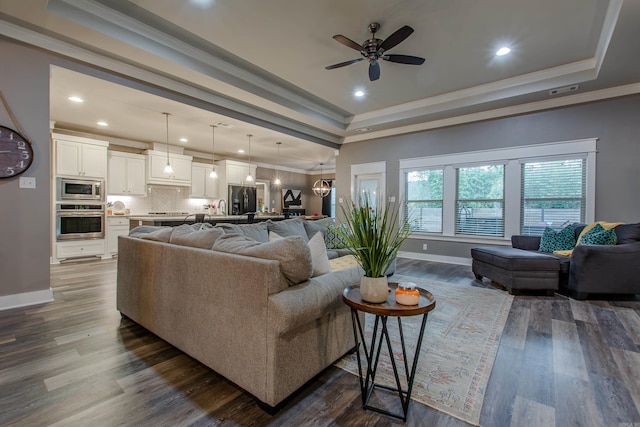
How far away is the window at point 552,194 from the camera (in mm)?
4477

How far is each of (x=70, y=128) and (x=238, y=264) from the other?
21.2 ft

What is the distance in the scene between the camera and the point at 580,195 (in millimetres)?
4449

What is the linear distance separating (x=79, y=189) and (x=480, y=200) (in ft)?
25.1

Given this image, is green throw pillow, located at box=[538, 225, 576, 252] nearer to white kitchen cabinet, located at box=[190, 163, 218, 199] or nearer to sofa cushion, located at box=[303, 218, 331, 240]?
sofa cushion, located at box=[303, 218, 331, 240]

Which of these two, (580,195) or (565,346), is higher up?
(580,195)

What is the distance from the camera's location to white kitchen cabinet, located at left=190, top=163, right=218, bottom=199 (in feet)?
24.6

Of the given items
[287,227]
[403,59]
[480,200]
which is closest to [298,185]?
[480,200]

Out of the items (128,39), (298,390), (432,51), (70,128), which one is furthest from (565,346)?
(70,128)

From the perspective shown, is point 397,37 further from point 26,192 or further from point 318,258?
point 26,192

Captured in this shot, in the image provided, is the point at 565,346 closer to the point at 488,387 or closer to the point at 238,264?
the point at 488,387

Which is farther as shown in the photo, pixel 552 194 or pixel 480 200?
pixel 480 200

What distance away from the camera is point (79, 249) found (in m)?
5.45

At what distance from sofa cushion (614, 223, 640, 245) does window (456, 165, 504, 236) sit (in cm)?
163

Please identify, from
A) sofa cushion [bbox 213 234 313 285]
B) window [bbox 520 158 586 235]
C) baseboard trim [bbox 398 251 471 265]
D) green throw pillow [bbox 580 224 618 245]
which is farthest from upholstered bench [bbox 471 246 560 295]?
sofa cushion [bbox 213 234 313 285]
